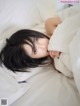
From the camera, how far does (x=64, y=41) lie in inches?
36.8

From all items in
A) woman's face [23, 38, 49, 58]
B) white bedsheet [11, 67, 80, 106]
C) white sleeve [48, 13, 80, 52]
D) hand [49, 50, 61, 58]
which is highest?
white sleeve [48, 13, 80, 52]

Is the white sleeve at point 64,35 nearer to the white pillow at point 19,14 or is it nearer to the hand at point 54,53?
the hand at point 54,53

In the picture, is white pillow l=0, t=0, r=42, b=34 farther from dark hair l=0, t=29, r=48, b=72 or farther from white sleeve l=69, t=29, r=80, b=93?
white sleeve l=69, t=29, r=80, b=93

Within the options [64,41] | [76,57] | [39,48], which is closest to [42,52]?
[39,48]

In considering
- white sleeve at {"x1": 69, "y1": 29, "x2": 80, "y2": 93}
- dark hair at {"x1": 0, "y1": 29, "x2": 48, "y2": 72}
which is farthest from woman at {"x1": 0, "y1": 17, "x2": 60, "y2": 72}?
white sleeve at {"x1": 69, "y1": 29, "x2": 80, "y2": 93}

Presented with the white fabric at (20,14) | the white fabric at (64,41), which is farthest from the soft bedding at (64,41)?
the white fabric at (20,14)

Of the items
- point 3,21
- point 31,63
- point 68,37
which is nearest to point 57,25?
point 68,37

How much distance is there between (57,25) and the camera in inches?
40.6

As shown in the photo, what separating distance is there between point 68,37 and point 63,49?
61 mm

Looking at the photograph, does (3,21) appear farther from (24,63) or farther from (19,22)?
(24,63)

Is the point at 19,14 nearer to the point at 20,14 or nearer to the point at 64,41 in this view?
the point at 20,14

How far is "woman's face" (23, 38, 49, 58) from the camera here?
0.96 meters

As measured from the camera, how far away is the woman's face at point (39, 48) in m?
0.96

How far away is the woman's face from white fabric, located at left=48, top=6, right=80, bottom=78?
0.13ft
